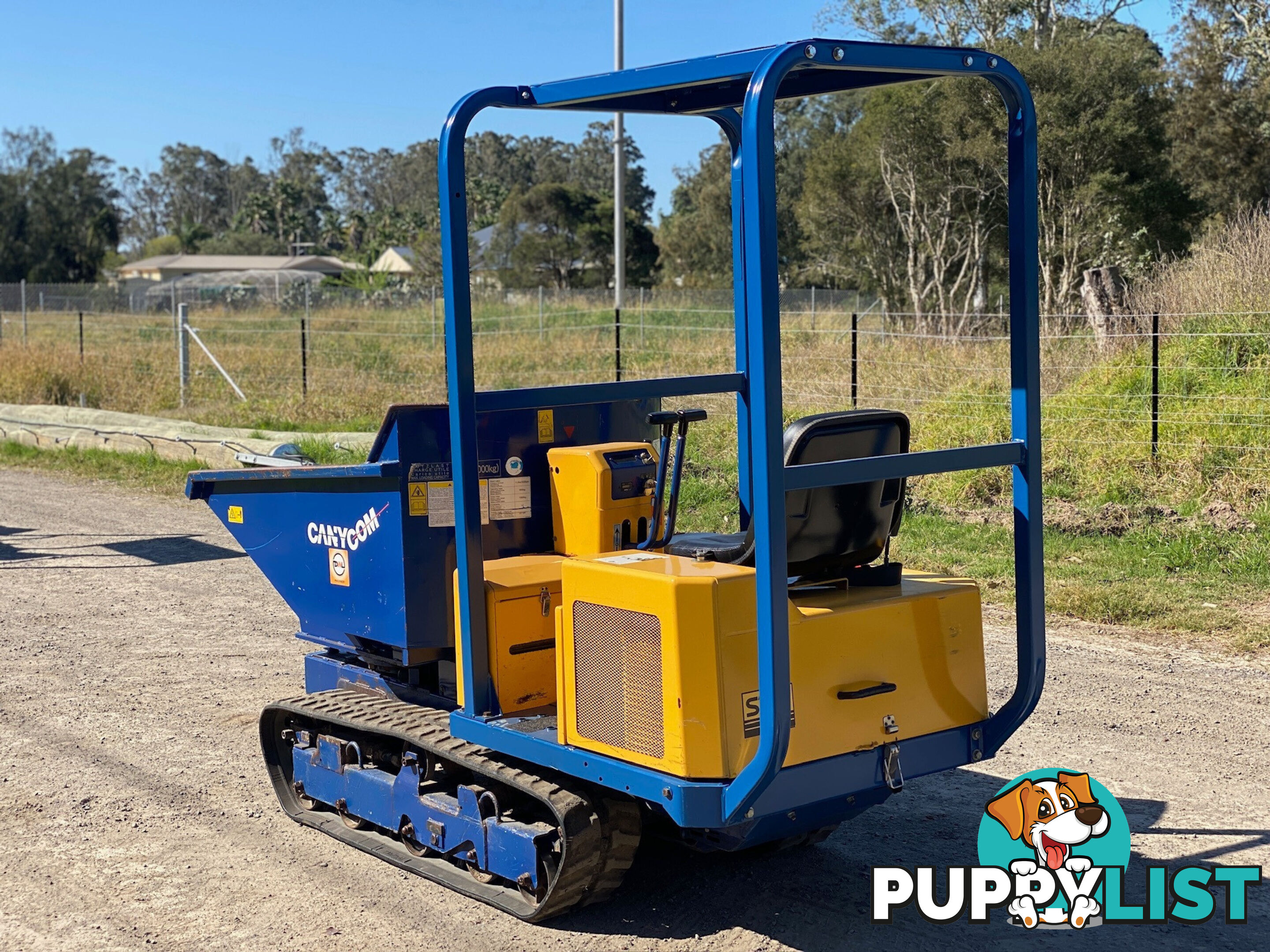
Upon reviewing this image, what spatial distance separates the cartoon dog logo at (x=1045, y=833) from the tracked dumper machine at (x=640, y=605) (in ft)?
0.72

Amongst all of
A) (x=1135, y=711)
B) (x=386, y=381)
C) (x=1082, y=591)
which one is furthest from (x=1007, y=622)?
(x=386, y=381)

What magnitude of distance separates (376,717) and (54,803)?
1.56m

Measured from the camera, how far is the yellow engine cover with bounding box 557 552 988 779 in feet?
12.5

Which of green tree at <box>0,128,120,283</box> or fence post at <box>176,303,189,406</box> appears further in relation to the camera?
green tree at <box>0,128,120,283</box>

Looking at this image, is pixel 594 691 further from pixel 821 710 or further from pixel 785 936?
pixel 785 936

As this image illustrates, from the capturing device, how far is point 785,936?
14.3 ft

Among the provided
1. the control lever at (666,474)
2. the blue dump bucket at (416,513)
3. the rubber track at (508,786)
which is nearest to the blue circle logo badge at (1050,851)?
the rubber track at (508,786)

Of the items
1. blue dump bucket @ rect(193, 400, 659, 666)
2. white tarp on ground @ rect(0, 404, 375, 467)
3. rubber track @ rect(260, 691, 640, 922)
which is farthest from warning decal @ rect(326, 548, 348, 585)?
white tarp on ground @ rect(0, 404, 375, 467)

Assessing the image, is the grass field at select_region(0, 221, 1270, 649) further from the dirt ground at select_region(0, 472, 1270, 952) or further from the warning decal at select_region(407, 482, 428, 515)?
the warning decal at select_region(407, 482, 428, 515)

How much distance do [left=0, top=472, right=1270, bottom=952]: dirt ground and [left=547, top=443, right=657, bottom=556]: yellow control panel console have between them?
1.18m

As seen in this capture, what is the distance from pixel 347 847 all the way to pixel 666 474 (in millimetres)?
1904

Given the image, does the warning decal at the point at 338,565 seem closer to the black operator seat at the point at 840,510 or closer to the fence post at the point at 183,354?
the black operator seat at the point at 840,510

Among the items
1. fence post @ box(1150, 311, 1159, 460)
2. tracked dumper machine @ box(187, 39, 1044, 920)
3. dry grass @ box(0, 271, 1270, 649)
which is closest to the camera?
tracked dumper machine @ box(187, 39, 1044, 920)

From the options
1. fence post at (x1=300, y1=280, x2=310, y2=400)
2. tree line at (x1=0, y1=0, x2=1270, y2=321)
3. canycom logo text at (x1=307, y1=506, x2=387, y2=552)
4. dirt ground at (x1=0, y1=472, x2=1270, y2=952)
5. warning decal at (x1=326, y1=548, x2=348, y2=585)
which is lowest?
dirt ground at (x1=0, y1=472, x2=1270, y2=952)
